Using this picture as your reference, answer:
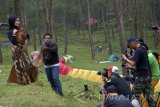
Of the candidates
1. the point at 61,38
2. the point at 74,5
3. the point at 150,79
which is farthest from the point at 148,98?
the point at 74,5

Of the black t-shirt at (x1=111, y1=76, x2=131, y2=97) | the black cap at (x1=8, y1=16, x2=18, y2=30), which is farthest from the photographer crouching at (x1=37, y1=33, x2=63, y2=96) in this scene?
the black t-shirt at (x1=111, y1=76, x2=131, y2=97)

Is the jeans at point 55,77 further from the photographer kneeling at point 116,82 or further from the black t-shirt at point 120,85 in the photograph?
the black t-shirt at point 120,85

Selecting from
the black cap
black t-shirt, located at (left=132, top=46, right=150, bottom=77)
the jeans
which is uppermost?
the black cap

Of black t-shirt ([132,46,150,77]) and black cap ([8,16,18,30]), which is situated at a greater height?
black cap ([8,16,18,30])

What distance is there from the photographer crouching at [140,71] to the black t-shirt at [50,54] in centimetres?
199

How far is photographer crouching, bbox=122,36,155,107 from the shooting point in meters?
9.62

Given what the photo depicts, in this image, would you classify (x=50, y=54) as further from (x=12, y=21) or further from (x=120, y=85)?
(x=120, y=85)

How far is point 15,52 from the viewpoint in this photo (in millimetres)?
11242

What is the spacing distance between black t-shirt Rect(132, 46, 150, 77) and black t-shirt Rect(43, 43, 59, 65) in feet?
7.01

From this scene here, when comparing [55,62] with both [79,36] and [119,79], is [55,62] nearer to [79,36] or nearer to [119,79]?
[119,79]

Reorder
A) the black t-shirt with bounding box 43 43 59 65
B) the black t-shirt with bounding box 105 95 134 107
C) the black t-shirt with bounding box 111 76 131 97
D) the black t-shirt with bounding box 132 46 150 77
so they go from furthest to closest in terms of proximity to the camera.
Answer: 1. the black t-shirt with bounding box 43 43 59 65
2. the black t-shirt with bounding box 132 46 150 77
3. the black t-shirt with bounding box 111 76 131 97
4. the black t-shirt with bounding box 105 95 134 107

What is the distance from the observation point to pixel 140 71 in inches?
392

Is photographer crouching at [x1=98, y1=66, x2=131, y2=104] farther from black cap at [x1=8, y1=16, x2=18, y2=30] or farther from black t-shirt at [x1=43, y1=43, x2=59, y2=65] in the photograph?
black cap at [x1=8, y1=16, x2=18, y2=30]

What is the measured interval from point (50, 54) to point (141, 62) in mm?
2393
